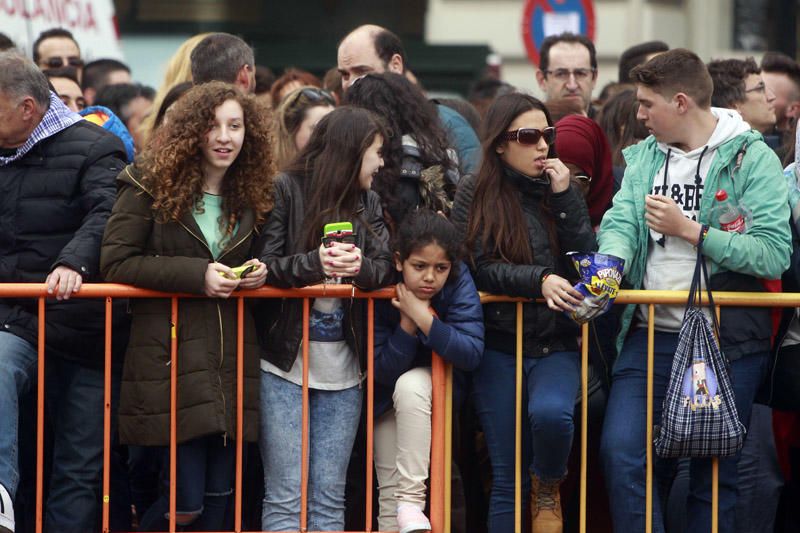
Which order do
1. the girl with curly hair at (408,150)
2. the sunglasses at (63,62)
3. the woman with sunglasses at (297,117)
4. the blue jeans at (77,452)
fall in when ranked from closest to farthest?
1. the blue jeans at (77,452)
2. the girl with curly hair at (408,150)
3. the woman with sunglasses at (297,117)
4. the sunglasses at (63,62)

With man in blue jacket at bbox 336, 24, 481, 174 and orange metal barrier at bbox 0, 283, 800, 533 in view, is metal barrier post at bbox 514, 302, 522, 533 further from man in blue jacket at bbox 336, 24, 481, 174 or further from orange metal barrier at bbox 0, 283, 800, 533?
man in blue jacket at bbox 336, 24, 481, 174

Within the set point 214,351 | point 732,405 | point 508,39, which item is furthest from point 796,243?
point 508,39

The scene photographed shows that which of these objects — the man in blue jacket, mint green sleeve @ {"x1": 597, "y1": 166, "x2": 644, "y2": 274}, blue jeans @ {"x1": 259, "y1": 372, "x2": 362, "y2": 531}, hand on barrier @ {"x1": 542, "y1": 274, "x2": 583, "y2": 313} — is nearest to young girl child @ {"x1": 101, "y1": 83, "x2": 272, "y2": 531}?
blue jeans @ {"x1": 259, "y1": 372, "x2": 362, "y2": 531}

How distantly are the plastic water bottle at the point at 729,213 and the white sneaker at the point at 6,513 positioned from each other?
9.87ft

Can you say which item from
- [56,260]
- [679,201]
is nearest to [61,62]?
[56,260]

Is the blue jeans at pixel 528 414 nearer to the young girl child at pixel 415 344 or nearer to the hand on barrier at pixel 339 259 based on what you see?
the young girl child at pixel 415 344

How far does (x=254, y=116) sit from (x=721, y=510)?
248cm

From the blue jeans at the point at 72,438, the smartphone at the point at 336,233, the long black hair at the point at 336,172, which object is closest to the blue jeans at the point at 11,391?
the blue jeans at the point at 72,438

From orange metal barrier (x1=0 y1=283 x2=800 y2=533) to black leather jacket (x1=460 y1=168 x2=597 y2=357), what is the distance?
0.06 meters

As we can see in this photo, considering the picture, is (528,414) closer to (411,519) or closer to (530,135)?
(411,519)

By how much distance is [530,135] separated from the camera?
6.05 meters

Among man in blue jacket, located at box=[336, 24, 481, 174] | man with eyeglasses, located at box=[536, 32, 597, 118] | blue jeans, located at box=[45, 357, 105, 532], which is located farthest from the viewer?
man with eyeglasses, located at box=[536, 32, 597, 118]

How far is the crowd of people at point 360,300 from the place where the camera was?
19.3 ft

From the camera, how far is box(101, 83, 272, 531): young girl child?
584 cm
